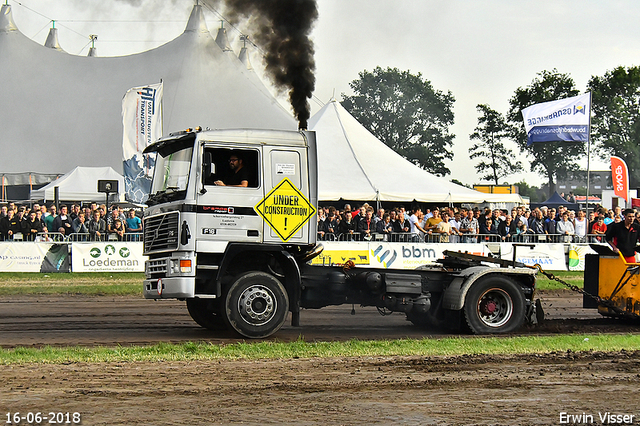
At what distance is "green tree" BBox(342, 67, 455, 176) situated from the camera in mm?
88812

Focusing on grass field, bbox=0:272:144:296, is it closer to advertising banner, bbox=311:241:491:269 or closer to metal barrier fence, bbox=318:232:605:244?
metal barrier fence, bbox=318:232:605:244

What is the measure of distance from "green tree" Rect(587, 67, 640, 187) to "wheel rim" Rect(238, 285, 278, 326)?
7350cm

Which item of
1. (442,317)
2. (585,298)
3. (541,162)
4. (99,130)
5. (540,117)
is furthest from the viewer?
(541,162)

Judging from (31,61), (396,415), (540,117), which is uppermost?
(31,61)

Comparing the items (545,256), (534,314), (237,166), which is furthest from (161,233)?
(545,256)

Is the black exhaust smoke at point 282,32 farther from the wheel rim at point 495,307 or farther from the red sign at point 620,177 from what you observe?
the red sign at point 620,177

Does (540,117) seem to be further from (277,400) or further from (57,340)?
(277,400)

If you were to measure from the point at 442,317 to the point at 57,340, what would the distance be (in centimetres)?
574

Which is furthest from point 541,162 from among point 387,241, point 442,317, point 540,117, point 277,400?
point 277,400

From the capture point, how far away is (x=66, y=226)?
22656 millimetres

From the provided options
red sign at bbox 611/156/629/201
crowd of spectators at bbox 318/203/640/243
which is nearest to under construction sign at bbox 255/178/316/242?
crowd of spectators at bbox 318/203/640/243

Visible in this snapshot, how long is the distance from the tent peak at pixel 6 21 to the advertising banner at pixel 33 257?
70.0 ft

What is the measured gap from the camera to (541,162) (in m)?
82.6

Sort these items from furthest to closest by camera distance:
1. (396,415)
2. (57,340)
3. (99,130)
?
(99,130), (57,340), (396,415)
